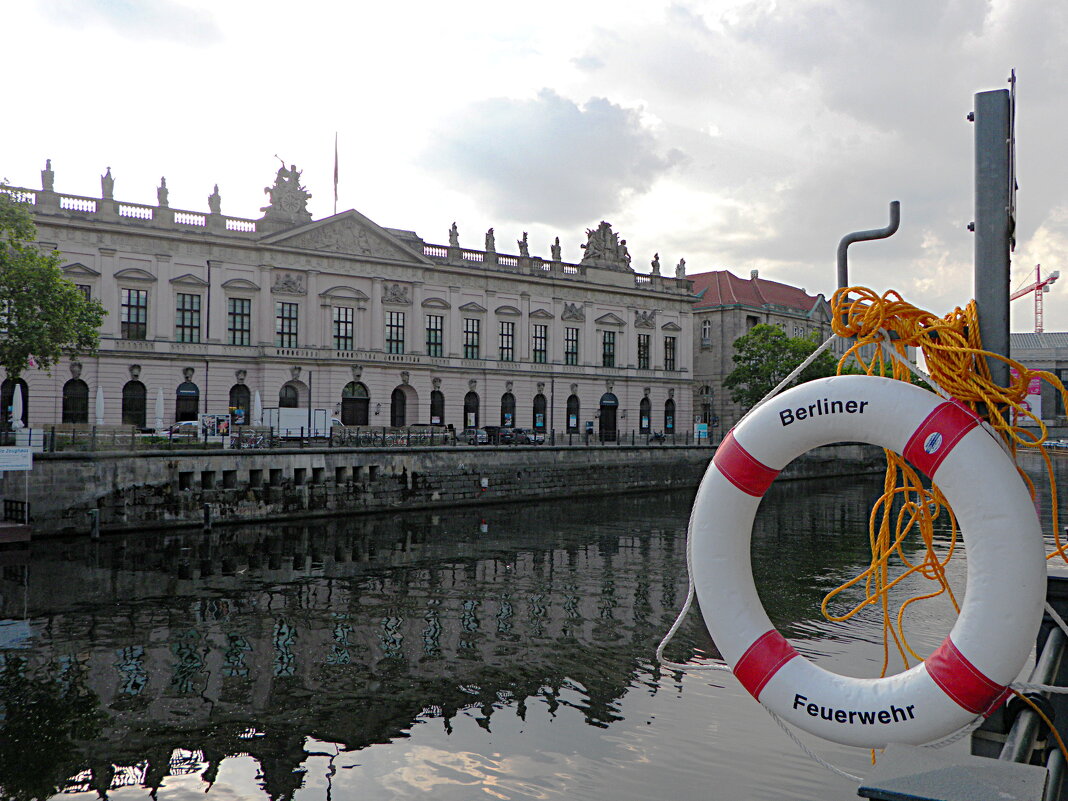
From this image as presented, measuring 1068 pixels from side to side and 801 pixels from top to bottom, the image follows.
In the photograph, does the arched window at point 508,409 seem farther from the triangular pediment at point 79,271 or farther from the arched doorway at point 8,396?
the arched doorway at point 8,396

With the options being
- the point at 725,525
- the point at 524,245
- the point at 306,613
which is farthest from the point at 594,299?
the point at 725,525

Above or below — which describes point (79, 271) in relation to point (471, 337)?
above

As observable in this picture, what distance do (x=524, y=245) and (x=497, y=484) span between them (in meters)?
23.2

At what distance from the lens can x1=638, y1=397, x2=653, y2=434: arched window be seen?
62.8 m

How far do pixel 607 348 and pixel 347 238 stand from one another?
20.8 m

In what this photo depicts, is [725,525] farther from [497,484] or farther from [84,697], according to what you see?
[497,484]

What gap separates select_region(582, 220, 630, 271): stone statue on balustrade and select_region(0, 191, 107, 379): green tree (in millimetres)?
37282

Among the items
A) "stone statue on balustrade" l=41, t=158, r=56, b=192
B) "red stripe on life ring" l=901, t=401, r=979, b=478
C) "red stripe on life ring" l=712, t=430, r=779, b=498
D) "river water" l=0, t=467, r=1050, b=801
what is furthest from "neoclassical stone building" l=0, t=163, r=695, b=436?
"red stripe on life ring" l=901, t=401, r=979, b=478

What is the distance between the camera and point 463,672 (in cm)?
1459

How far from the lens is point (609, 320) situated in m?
61.5

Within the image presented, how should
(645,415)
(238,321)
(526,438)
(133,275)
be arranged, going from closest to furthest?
(133,275) < (526,438) < (238,321) < (645,415)

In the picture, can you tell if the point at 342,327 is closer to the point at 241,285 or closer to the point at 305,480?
the point at 241,285

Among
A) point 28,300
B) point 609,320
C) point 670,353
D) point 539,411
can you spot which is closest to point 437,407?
point 539,411

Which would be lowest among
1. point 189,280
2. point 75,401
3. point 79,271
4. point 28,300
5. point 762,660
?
point 762,660
